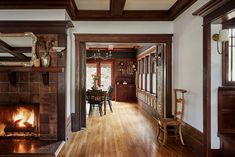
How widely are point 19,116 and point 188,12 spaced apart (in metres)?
3.87

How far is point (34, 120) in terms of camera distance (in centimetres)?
486

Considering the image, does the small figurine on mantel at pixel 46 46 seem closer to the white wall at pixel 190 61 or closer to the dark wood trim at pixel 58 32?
the dark wood trim at pixel 58 32

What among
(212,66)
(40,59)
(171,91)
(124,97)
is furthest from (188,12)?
(124,97)

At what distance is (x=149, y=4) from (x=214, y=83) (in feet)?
7.78

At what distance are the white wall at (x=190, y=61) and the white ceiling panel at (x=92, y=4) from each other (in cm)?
165

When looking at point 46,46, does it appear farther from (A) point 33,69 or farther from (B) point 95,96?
(B) point 95,96

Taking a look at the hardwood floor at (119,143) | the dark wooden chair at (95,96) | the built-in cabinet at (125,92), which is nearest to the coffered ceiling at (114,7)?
the hardwood floor at (119,143)

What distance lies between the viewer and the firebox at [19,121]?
4.85m

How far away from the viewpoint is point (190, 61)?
470 cm

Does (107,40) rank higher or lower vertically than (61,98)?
higher

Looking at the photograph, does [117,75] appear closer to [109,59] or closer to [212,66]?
[109,59]

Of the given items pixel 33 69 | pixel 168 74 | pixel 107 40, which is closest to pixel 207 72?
pixel 168 74

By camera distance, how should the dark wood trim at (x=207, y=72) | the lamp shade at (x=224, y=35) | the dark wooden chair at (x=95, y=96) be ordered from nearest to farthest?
the lamp shade at (x=224, y=35) → the dark wood trim at (x=207, y=72) → the dark wooden chair at (x=95, y=96)

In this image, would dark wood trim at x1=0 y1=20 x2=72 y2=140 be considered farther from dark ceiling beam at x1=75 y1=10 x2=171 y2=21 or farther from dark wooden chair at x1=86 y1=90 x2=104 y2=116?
dark wooden chair at x1=86 y1=90 x2=104 y2=116
